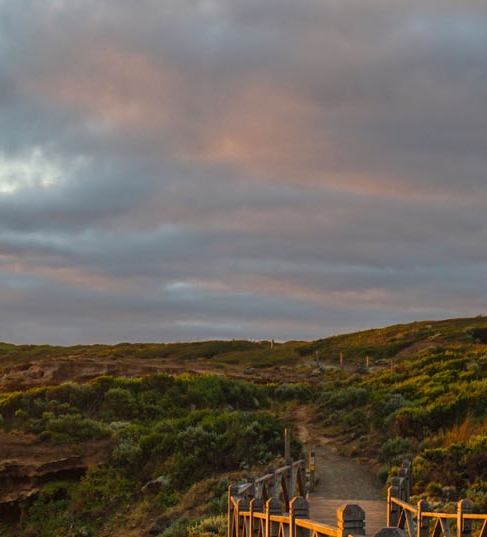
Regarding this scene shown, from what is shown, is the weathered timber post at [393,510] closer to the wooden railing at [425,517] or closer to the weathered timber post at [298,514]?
the wooden railing at [425,517]

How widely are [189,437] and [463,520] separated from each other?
65.9 feet

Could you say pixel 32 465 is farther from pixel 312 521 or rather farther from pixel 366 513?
pixel 312 521

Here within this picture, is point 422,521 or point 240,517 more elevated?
point 422,521

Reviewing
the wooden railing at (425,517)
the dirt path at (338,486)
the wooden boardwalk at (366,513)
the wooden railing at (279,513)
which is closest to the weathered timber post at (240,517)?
the wooden railing at (279,513)

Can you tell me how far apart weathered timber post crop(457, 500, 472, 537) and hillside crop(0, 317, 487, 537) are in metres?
8.61

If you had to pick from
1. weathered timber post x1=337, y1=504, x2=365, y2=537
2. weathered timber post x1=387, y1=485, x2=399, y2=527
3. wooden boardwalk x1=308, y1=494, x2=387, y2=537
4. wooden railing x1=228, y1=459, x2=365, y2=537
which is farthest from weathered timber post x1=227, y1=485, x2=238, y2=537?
weathered timber post x1=337, y1=504, x2=365, y2=537

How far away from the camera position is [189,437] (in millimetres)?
29453

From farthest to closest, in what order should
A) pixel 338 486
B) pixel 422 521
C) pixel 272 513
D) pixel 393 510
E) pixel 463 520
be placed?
pixel 338 486 → pixel 393 510 → pixel 272 513 → pixel 422 521 → pixel 463 520

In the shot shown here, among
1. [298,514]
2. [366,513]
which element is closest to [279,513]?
[298,514]

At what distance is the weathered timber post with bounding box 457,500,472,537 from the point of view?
33.8 feet

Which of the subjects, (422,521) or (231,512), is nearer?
(422,521)

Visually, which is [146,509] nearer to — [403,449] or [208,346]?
[403,449]

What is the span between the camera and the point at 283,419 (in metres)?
37.3

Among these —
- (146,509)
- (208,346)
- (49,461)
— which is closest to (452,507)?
(146,509)
